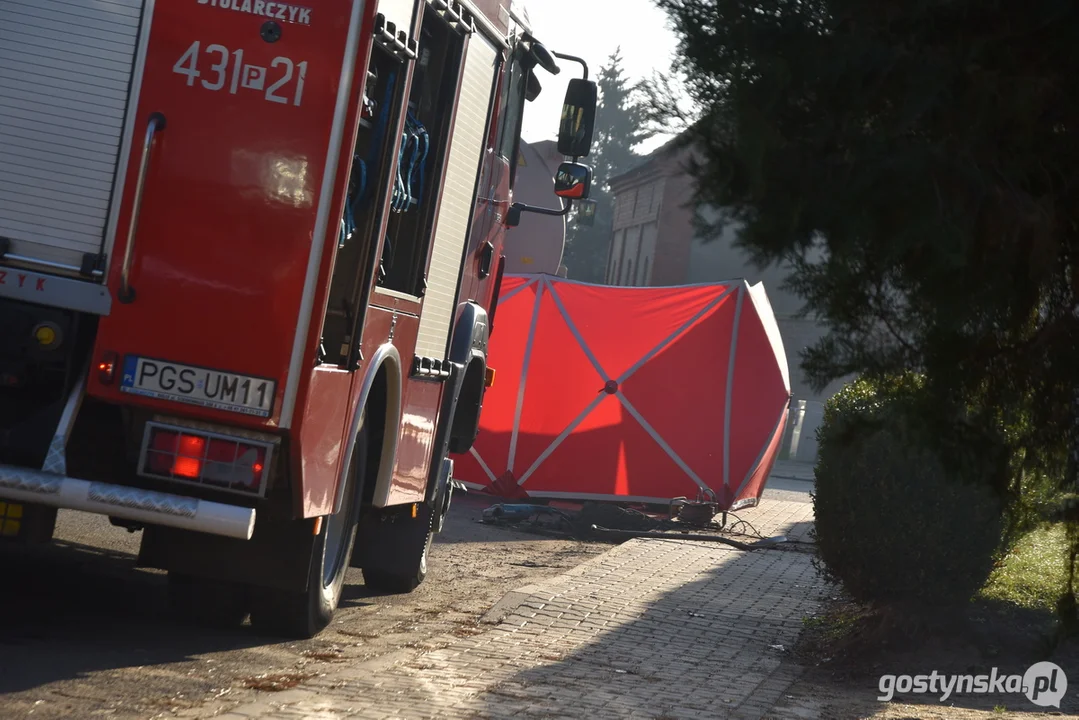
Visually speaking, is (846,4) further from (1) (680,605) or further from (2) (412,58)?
(1) (680,605)

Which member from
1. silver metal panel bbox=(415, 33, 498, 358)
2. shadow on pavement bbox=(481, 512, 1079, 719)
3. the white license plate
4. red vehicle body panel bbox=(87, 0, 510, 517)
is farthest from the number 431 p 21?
shadow on pavement bbox=(481, 512, 1079, 719)

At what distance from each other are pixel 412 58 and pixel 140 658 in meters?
3.11

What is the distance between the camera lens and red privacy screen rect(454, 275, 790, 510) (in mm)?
18344

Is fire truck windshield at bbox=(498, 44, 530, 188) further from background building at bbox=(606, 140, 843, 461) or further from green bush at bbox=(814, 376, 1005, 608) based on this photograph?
background building at bbox=(606, 140, 843, 461)

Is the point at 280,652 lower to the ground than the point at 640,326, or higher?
lower

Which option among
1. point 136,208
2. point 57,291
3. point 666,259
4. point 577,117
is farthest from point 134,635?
point 666,259

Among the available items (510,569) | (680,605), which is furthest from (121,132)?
(510,569)

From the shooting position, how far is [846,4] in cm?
405

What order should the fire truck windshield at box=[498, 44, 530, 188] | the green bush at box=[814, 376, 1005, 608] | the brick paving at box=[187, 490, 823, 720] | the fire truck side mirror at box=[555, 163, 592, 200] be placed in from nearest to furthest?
the brick paving at box=[187, 490, 823, 720]
the green bush at box=[814, 376, 1005, 608]
the fire truck windshield at box=[498, 44, 530, 188]
the fire truck side mirror at box=[555, 163, 592, 200]

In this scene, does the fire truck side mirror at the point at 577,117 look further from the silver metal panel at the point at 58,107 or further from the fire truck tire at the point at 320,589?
the silver metal panel at the point at 58,107

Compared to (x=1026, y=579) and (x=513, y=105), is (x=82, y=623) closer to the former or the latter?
(x=513, y=105)

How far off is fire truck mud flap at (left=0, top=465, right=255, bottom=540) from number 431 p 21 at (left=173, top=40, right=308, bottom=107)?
5.85 ft

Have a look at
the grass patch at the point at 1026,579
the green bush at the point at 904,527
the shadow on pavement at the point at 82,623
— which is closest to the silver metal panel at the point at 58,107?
the shadow on pavement at the point at 82,623

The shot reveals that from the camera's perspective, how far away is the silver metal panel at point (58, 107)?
6.33m
